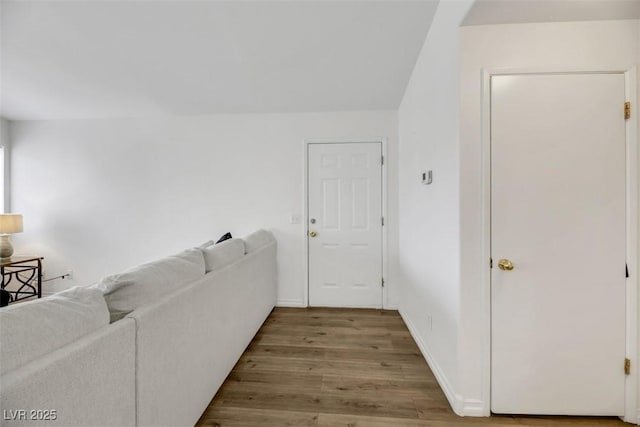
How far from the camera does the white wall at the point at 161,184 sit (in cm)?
330

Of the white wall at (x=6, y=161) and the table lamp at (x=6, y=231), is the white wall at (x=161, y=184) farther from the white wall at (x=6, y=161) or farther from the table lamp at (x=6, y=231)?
the table lamp at (x=6, y=231)

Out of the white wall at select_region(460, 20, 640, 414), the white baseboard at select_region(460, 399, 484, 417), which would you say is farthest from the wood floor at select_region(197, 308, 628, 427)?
the white wall at select_region(460, 20, 640, 414)

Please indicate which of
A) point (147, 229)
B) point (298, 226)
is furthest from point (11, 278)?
point (298, 226)

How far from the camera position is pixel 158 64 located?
2521mm

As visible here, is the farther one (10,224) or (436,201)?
(10,224)

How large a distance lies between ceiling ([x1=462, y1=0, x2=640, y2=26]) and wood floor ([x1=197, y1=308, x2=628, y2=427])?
225cm

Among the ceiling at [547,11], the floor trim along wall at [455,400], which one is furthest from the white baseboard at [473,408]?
the ceiling at [547,11]

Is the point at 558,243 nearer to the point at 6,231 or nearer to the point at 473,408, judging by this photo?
the point at 473,408

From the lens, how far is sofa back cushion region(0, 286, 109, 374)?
0.68 metres

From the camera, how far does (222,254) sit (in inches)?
74.7

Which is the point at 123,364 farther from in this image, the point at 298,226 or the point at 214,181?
the point at 214,181

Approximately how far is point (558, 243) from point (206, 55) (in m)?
3.00

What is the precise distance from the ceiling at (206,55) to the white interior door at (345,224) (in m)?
0.61

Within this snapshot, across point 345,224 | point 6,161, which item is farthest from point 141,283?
point 6,161
